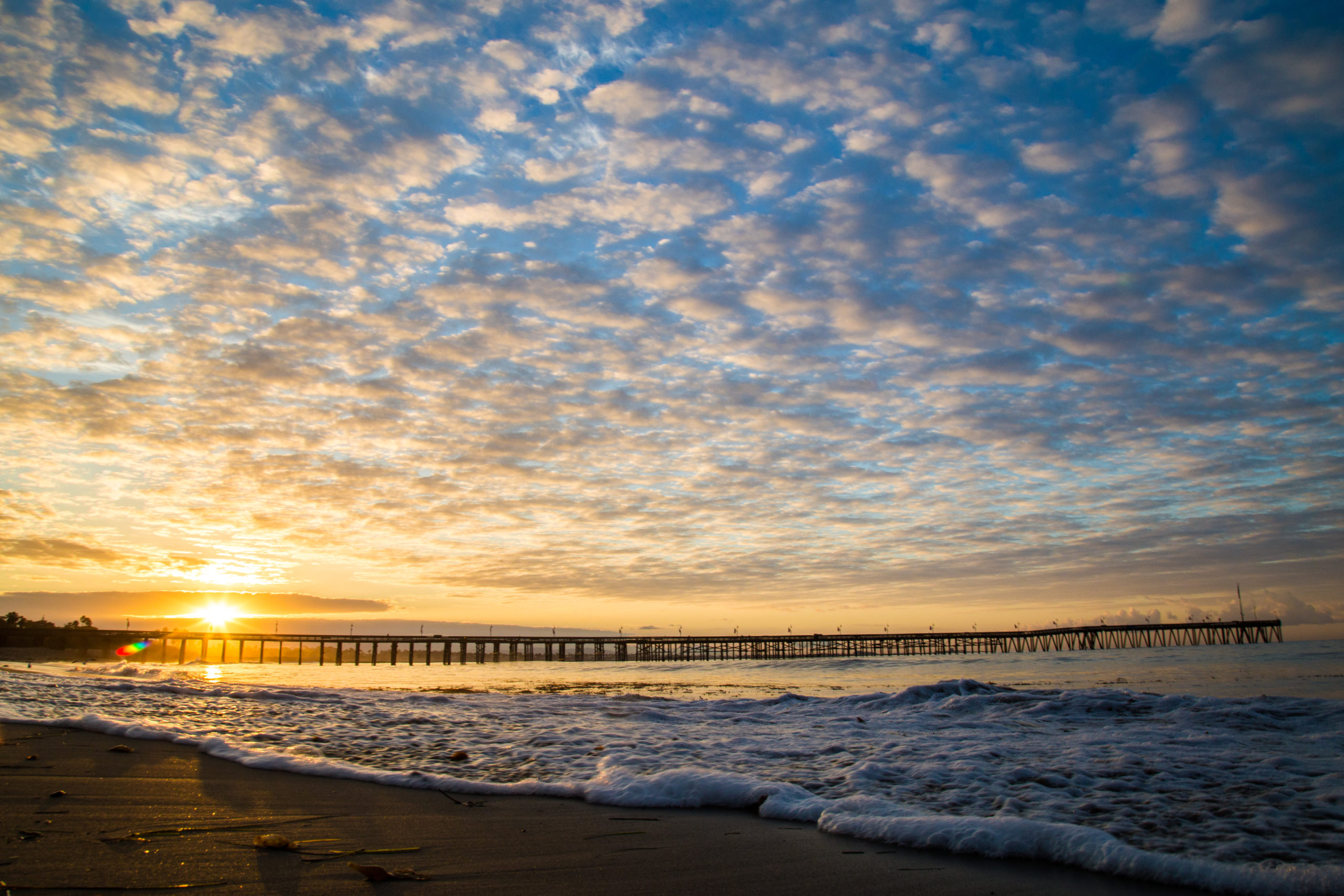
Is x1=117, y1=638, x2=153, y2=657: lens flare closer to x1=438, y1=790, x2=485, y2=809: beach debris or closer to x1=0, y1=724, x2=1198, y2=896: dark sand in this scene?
x1=0, y1=724, x2=1198, y2=896: dark sand

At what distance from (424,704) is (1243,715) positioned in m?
12.3

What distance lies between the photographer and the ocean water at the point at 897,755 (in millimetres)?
4145

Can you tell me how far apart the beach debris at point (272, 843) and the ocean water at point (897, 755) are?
1.84 metres

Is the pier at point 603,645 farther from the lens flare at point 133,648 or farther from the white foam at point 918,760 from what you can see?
the white foam at point 918,760

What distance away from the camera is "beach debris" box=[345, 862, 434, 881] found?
3191 millimetres

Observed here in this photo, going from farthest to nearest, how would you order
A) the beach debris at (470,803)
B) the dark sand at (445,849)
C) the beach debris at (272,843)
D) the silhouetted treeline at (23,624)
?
the silhouetted treeline at (23,624), the beach debris at (470,803), the beach debris at (272,843), the dark sand at (445,849)

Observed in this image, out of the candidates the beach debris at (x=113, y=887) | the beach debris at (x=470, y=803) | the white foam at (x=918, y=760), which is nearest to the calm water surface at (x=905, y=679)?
the white foam at (x=918, y=760)

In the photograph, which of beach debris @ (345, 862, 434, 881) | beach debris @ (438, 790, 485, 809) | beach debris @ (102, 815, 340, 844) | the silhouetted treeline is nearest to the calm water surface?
beach debris @ (438, 790, 485, 809)

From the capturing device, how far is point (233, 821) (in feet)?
13.5

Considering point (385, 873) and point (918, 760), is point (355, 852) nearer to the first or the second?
point (385, 873)

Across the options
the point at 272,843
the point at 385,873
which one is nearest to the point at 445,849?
the point at 385,873

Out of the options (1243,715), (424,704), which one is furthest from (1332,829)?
(424,704)

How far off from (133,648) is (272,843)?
8284 cm

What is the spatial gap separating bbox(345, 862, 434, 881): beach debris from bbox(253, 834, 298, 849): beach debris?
541 mm
